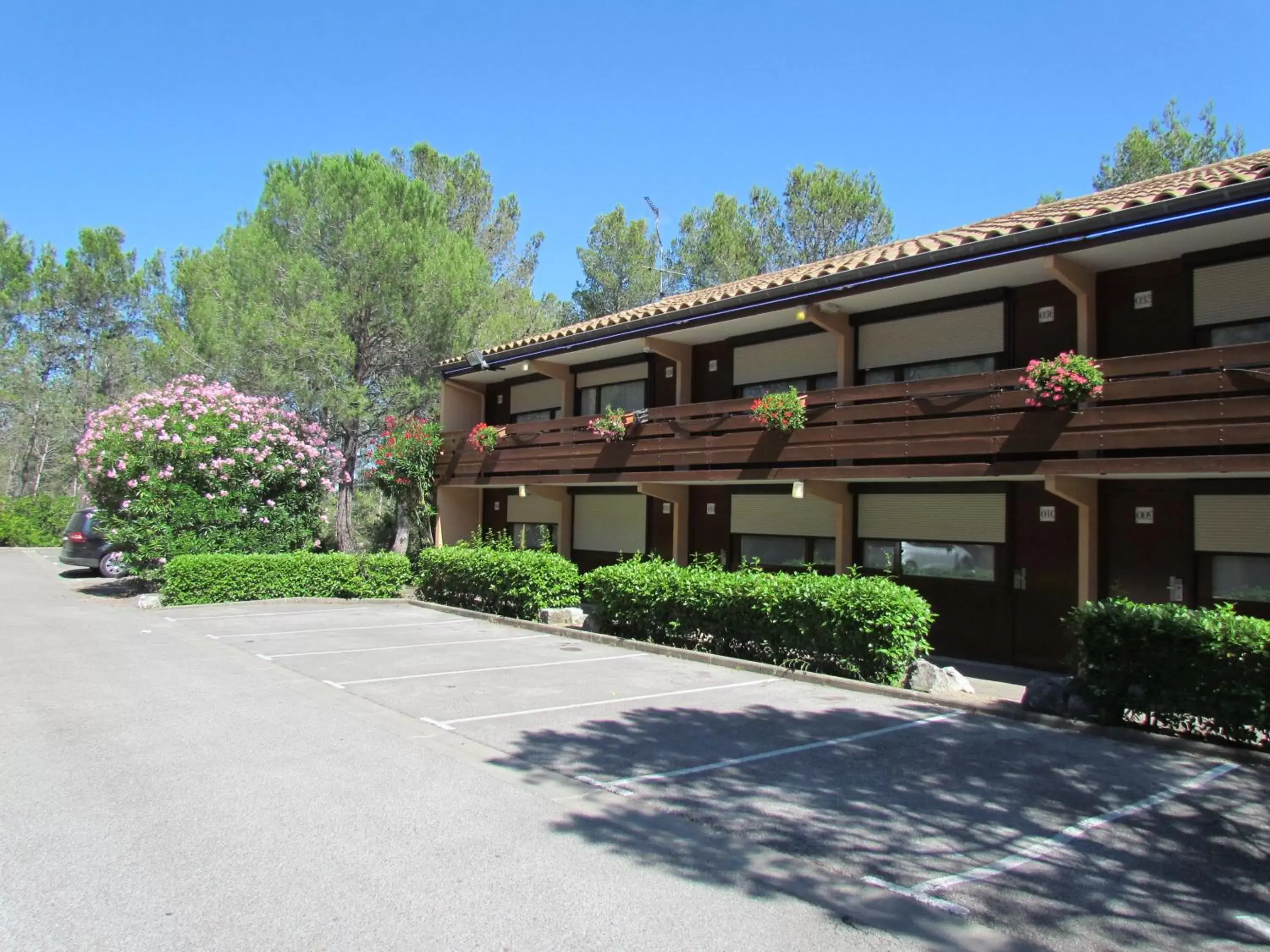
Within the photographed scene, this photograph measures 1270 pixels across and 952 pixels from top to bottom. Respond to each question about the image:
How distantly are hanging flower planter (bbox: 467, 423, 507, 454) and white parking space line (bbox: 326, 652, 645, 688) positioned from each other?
7.75 m

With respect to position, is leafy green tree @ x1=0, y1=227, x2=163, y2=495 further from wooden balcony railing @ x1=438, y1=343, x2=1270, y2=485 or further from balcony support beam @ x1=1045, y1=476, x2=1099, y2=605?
balcony support beam @ x1=1045, y1=476, x2=1099, y2=605

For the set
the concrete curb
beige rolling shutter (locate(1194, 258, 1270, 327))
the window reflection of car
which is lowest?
the concrete curb

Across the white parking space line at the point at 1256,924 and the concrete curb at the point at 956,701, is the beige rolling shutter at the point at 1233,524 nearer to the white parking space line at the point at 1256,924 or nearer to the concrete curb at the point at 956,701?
the concrete curb at the point at 956,701

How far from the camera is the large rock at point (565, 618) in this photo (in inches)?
550

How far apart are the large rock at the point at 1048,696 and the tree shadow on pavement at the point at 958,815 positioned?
309 mm

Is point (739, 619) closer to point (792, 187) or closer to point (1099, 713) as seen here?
point (1099, 713)

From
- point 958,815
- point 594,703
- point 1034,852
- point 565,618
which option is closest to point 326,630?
point 565,618

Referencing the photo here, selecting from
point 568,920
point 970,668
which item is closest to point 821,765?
point 568,920

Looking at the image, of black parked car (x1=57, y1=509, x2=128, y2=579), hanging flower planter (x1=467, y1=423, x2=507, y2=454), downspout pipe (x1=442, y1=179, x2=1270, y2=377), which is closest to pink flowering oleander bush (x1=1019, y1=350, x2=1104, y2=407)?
downspout pipe (x1=442, y1=179, x2=1270, y2=377)

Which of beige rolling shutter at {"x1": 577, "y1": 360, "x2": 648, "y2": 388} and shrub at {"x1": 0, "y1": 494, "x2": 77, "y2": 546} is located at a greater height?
beige rolling shutter at {"x1": 577, "y1": 360, "x2": 648, "y2": 388}

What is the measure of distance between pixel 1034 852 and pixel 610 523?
44.0 ft

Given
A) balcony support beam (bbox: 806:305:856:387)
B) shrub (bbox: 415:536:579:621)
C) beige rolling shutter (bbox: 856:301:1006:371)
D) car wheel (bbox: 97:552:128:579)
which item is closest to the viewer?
beige rolling shutter (bbox: 856:301:1006:371)

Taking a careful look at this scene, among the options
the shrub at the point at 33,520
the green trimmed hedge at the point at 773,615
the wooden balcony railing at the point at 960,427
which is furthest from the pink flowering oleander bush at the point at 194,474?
the shrub at the point at 33,520

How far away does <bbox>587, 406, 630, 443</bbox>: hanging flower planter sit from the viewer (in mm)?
15203
